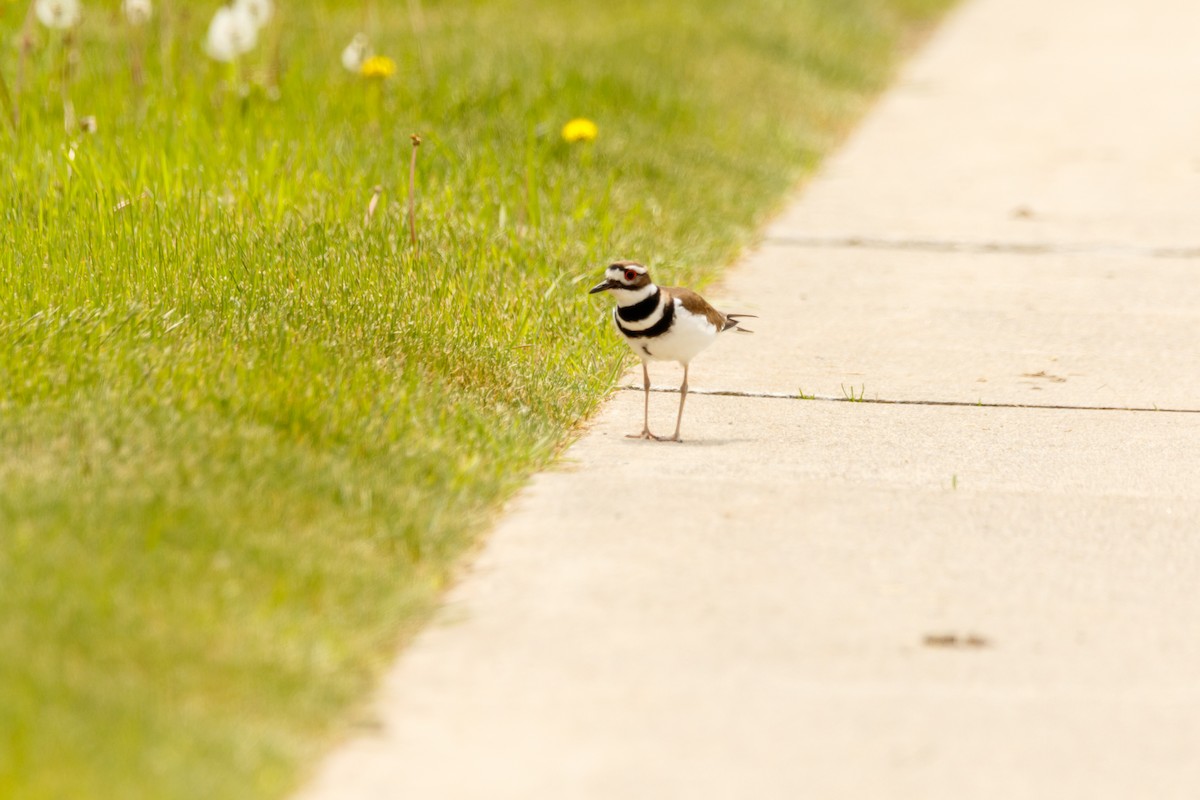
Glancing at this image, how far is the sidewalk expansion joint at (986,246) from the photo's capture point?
8.16m

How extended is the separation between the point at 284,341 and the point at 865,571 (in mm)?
1953

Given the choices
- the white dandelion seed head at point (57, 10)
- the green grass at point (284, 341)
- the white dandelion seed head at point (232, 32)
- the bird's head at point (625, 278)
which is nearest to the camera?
the green grass at point (284, 341)

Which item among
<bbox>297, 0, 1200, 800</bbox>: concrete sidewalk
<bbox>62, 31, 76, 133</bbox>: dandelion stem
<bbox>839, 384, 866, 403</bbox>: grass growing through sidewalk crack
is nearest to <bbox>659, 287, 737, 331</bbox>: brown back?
<bbox>297, 0, 1200, 800</bbox>: concrete sidewalk

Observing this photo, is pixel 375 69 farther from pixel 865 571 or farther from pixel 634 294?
pixel 865 571

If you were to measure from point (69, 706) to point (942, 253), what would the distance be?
5.62 m

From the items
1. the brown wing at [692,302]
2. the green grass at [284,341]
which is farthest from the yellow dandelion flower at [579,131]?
the brown wing at [692,302]

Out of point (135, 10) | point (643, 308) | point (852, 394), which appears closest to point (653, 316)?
point (643, 308)

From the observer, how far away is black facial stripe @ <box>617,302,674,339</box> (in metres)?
5.24

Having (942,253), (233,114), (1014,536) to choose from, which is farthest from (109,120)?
(1014,536)

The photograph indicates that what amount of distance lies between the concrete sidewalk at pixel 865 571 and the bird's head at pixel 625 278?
0.47 m

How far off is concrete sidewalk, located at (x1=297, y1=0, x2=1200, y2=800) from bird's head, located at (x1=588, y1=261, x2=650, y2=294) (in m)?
0.47

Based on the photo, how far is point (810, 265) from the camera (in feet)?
26.0

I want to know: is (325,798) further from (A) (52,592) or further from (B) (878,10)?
(B) (878,10)

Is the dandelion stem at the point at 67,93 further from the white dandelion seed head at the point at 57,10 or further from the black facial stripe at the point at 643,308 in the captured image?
the black facial stripe at the point at 643,308
